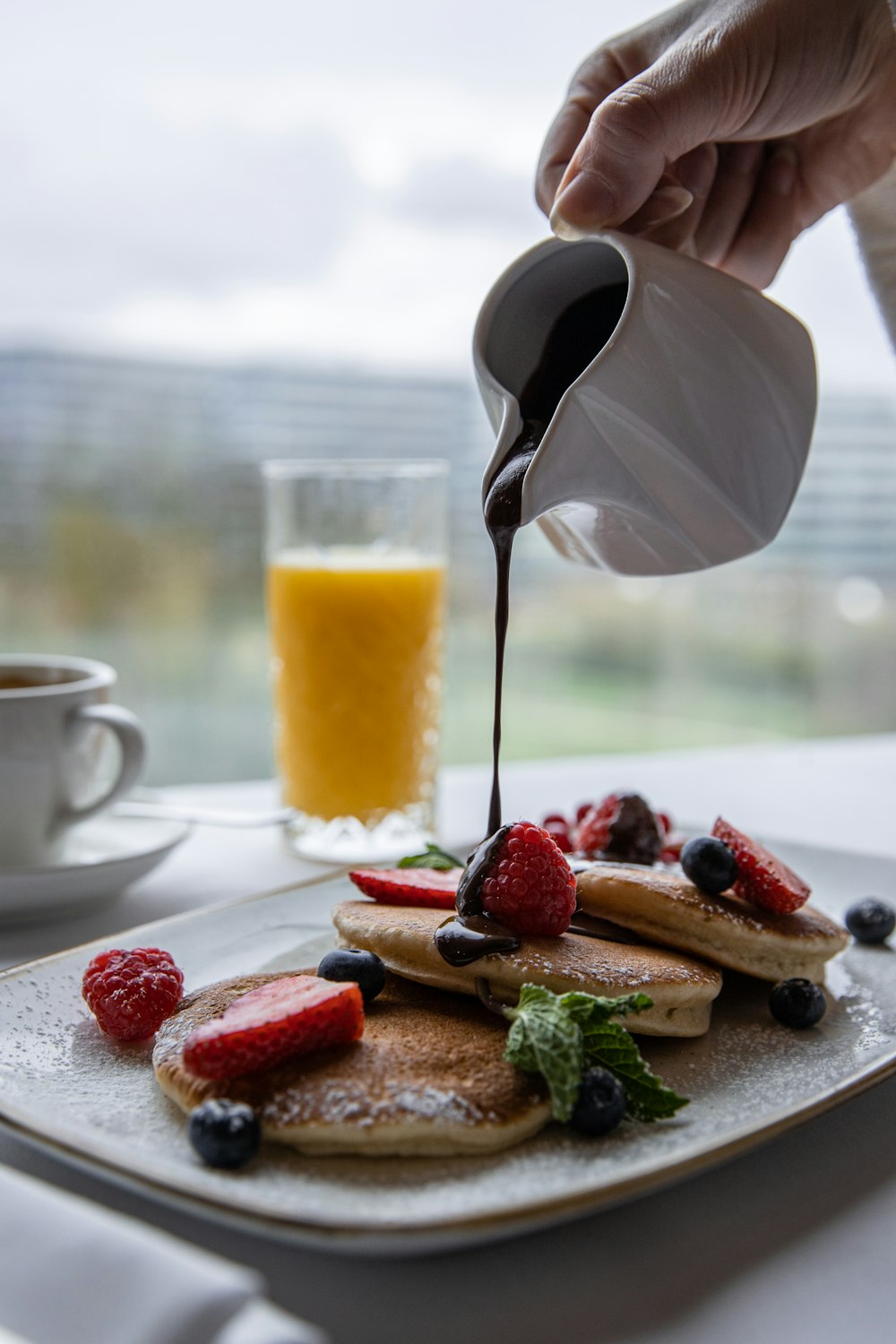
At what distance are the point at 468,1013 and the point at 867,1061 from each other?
0.31 metres

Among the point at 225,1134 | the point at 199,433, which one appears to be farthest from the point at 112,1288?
the point at 199,433

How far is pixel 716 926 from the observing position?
107 centimetres

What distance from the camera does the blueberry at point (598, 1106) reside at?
30.8 inches

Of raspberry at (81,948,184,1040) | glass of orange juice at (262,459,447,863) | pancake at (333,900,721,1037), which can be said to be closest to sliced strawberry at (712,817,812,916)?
pancake at (333,900,721,1037)

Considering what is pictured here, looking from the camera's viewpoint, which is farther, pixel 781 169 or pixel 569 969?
pixel 781 169

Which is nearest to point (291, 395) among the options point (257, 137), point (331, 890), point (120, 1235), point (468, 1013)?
point (257, 137)

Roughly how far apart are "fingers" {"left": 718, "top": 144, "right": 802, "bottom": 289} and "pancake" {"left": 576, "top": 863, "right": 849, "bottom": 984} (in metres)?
0.88

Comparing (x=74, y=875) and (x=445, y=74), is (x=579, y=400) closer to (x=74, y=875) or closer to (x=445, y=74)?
(x=74, y=875)

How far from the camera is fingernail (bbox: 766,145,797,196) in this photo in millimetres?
1586

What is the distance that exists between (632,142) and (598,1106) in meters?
0.91

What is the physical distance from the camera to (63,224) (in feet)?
12.8

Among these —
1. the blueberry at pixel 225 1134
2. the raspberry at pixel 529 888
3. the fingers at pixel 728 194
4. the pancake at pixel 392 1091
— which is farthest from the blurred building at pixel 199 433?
the blueberry at pixel 225 1134

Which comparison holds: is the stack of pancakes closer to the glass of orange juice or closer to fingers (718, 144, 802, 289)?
the glass of orange juice

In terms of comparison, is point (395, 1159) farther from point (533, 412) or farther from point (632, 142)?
point (632, 142)
